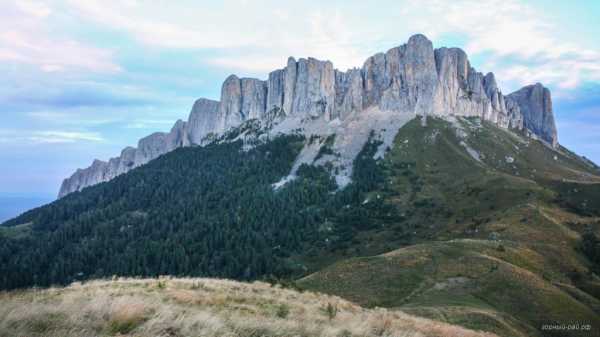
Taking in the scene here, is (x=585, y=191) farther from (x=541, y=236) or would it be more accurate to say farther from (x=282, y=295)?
(x=282, y=295)

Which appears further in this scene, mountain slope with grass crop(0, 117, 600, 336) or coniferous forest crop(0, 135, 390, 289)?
coniferous forest crop(0, 135, 390, 289)

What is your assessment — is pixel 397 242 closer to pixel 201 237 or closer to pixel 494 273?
pixel 201 237

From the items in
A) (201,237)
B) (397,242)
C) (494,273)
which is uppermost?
(201,237)

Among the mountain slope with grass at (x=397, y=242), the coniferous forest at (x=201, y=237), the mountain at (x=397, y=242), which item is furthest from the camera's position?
the coniferous forest at (x=201, y=237)

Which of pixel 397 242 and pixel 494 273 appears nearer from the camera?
pixel 494 273

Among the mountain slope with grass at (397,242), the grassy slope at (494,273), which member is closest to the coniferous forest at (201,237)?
the mountain slope with grass at (397,242)

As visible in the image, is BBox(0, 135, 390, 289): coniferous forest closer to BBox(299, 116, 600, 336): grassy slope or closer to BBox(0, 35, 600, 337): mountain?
BBox(0, 35, 600, 337): mountain

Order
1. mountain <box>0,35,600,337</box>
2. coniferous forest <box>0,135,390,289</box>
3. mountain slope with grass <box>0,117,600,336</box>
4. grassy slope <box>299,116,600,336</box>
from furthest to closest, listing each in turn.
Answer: coniferous forest <box>0,135,390,289</box> < mountain slope with grass <box>0,117,600,336</box> < mountain <box>0,35,600,337</box> < grassy slope <box>299,116,600,336</box>

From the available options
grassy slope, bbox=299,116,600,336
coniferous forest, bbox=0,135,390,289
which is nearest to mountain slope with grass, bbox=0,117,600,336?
grassy slope, bbox=299,116,600,336

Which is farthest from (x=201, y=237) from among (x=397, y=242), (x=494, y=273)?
(x=494, y=273)

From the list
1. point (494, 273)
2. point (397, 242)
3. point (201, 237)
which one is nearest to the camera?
point (494, 273)

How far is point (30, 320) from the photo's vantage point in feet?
29.9

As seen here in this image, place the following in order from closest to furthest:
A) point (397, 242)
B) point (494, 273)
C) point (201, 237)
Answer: point (494, 273)
point (397, 242)
point (201, 237)

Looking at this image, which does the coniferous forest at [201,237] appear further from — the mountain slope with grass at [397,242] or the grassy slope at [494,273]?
the grassy slope at [494,273]
